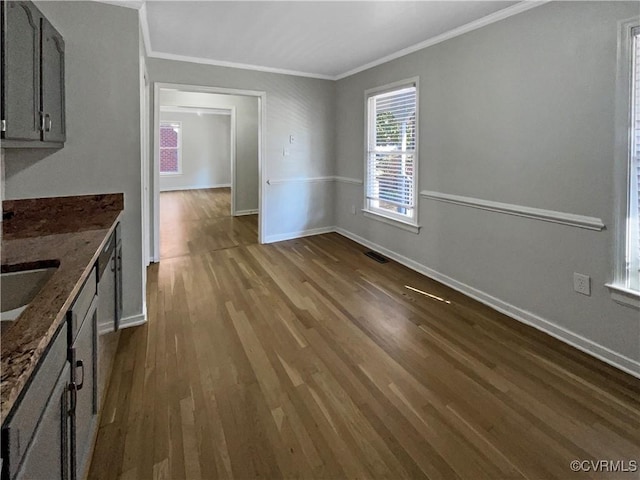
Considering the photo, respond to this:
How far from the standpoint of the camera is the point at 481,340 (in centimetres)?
257

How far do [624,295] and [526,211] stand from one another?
833mm

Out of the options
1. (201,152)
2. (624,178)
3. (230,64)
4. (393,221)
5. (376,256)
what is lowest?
(376,256)

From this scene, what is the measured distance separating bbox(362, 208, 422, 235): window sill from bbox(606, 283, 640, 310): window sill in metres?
1.88

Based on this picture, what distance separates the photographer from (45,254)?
1541mm

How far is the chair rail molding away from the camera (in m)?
2.36

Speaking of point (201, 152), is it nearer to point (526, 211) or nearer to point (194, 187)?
point (194, 187)

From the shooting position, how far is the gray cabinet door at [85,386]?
123 cm

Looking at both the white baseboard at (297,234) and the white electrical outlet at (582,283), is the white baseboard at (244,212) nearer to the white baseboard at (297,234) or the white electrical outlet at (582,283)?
the white baseboard at (297,234)

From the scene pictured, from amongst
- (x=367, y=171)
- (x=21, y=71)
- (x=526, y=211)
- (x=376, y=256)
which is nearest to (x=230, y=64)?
(x=367, y=171)

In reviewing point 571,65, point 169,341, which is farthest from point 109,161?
point 571,65

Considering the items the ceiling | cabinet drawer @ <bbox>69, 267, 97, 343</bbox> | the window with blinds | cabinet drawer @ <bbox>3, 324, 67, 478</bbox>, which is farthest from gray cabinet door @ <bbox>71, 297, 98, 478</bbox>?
the window with blinds

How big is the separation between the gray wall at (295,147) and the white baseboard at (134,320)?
8.32ft

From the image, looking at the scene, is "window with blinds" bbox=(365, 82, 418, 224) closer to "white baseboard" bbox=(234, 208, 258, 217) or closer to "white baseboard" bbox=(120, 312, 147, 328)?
"white baseboard" bbox=(120, 312, 147, 328)

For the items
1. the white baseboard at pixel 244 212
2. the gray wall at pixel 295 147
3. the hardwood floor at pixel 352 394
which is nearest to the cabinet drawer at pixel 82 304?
the hardwood floor at pixel 352 394
